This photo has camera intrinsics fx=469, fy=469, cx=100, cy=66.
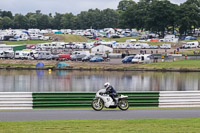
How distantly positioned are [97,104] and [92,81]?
1859 inches

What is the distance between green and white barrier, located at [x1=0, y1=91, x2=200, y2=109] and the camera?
26.7 m

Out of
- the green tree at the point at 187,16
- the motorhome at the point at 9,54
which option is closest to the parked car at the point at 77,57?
the motorhome at the point at 9,54

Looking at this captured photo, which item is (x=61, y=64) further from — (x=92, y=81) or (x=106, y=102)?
(x=106, y=102)

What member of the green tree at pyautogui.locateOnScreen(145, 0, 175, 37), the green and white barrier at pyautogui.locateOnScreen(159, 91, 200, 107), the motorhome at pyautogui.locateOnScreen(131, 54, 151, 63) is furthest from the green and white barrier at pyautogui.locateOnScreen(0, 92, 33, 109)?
the green tree at pyautogui.locateOnScreen(145, 0, 175, 37)

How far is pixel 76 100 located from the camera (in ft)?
90.2

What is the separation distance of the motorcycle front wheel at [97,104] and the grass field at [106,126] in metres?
3.78

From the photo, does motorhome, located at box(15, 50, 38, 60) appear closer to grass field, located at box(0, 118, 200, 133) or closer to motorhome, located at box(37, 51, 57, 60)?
motorhome, located at box(37, 51, 57, 60)

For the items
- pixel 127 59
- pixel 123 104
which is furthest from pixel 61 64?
pixel 123 104

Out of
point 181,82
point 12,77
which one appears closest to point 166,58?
point 181,82

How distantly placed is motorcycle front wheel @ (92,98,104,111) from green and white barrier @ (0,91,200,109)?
1.27 metres

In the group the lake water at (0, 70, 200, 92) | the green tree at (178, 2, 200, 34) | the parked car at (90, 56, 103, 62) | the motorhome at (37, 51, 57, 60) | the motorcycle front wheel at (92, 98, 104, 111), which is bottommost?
the lake water at (0, 70, 200, 92)

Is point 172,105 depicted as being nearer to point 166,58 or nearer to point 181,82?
point 181,82

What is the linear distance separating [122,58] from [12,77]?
3224 centimetres

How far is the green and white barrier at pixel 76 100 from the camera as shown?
26656 mm
